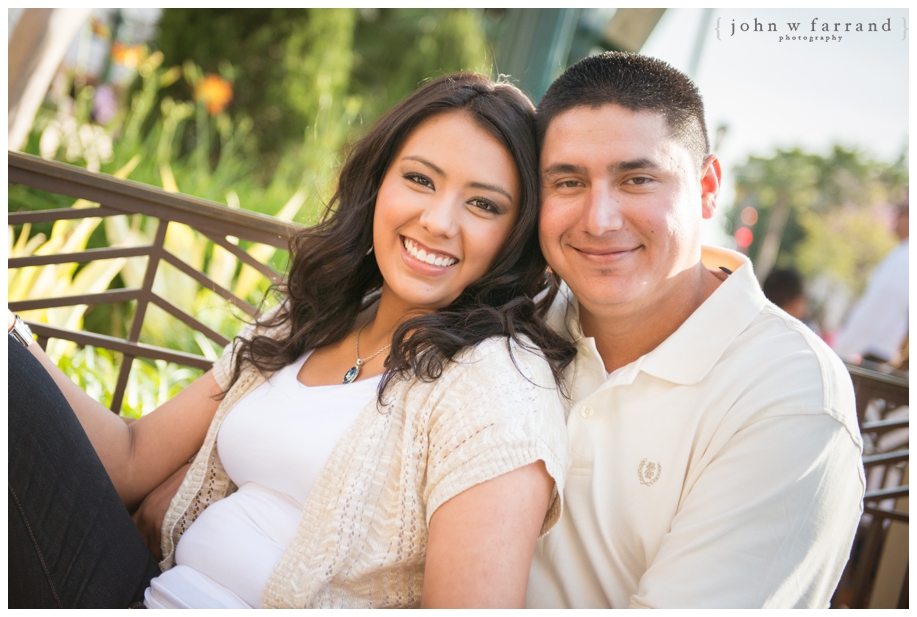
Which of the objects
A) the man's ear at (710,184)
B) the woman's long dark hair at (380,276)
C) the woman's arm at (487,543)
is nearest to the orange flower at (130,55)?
the woman's long dark hair at (380,276)

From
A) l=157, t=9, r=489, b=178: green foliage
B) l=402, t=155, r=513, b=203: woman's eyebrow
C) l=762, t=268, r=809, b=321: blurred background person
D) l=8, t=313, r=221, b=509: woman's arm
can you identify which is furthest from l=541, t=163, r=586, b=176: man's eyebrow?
l=157, t=9, r=489, b=178: green foliage

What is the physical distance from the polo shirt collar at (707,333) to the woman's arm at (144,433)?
139 cm

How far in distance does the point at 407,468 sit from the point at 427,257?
59 centimetres

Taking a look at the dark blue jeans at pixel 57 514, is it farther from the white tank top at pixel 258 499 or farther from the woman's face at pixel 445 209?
the woman's face at pixel 445 209

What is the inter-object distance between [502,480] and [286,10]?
27.9 ft

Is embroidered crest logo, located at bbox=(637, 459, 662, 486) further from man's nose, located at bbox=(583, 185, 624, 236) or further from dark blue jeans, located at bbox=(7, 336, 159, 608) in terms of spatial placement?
dark blue jeans, located at bbox=(7, 336, 159, 608)

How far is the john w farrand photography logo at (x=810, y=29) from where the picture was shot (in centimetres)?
205

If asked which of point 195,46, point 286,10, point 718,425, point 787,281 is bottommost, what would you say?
point 718,425

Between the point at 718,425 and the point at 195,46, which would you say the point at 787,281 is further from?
the point at 195,46

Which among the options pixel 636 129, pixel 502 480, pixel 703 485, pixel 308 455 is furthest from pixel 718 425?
pixel 308 455

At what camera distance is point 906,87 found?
A: 1.80 m

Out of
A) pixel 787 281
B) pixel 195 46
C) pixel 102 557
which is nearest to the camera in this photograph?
pixel 102 557

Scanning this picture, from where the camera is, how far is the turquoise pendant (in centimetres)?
203

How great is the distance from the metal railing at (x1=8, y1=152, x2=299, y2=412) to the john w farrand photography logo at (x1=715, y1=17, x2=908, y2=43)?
1678mm
